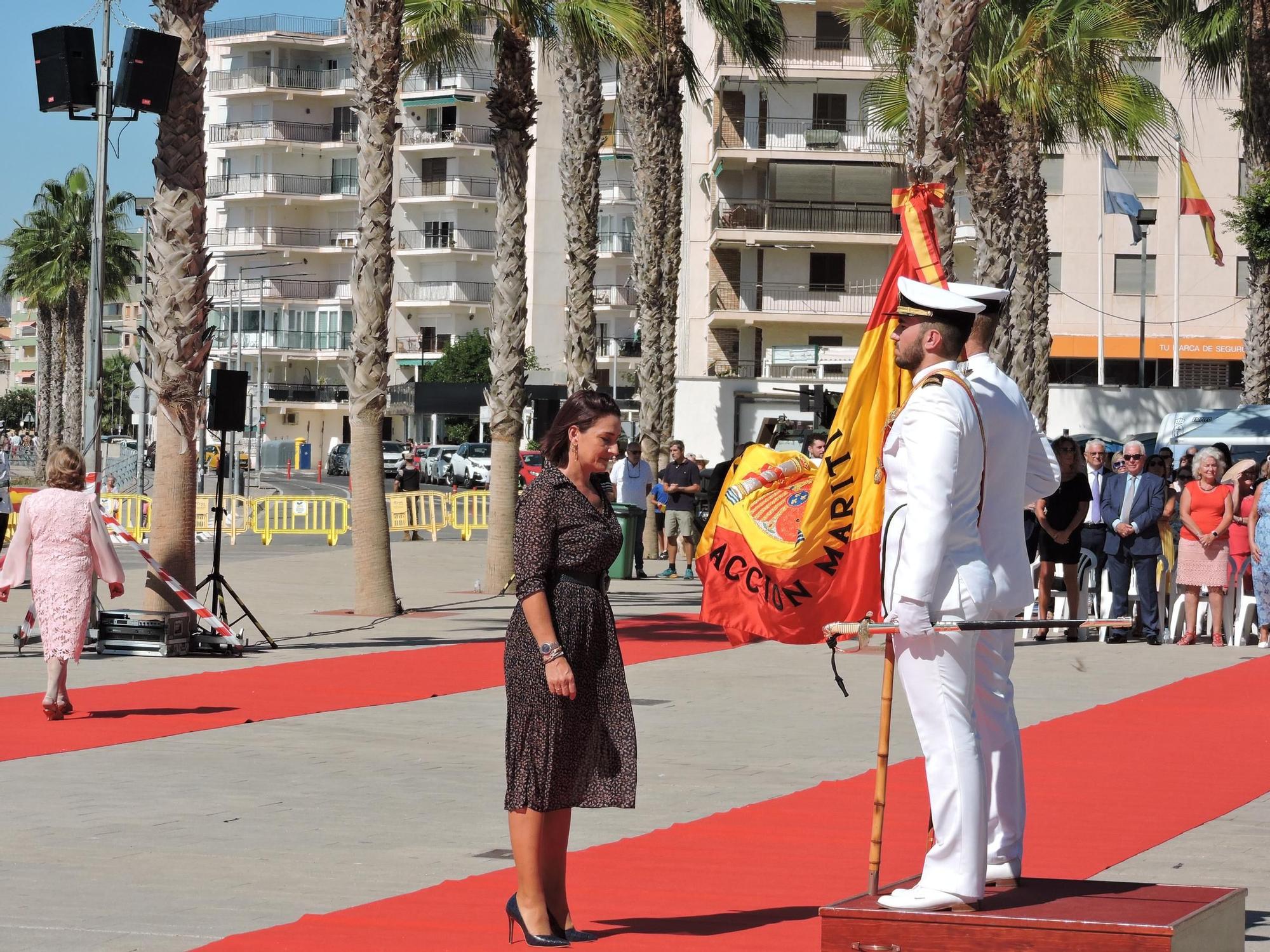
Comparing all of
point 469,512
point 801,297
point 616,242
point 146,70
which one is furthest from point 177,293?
point 616,242

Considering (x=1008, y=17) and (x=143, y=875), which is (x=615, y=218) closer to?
(x=1008, y=17)

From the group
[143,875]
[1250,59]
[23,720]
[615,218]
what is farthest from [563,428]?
[615,218]

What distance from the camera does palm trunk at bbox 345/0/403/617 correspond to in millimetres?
18891

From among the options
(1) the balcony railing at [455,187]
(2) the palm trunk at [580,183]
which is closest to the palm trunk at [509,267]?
(2) the palm trunk at [580,183]

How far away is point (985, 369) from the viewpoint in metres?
6.30

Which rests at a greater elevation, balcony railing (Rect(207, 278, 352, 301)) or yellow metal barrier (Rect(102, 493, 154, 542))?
balcony railing (Rect(207, 278, 352, 301))

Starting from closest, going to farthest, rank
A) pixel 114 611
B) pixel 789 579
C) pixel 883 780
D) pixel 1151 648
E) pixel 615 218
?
pixel 883 780 < pixel 789 579 < pixel 114 611 < pixel 1151 648 < pixel 615 218

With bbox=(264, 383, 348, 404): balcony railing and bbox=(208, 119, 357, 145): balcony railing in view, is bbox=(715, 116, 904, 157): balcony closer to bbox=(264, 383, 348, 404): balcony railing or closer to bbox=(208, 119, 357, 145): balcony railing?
bbox=(208, 119, 357, 145): balcony railing

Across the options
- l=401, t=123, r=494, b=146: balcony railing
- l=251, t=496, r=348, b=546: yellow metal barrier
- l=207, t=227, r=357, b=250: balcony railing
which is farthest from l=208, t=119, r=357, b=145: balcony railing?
l=251, t=496, r=348, b=546: yellow metal barrier

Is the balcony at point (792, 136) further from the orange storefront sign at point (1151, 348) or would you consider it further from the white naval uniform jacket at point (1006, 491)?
the white naval uniform jacket at point (1006, 491)

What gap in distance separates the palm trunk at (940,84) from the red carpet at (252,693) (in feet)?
16.8

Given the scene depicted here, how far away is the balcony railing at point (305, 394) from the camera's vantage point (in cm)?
10125

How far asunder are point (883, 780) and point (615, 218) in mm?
87877

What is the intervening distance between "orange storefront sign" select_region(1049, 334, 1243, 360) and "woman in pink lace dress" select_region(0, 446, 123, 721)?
183 feet
